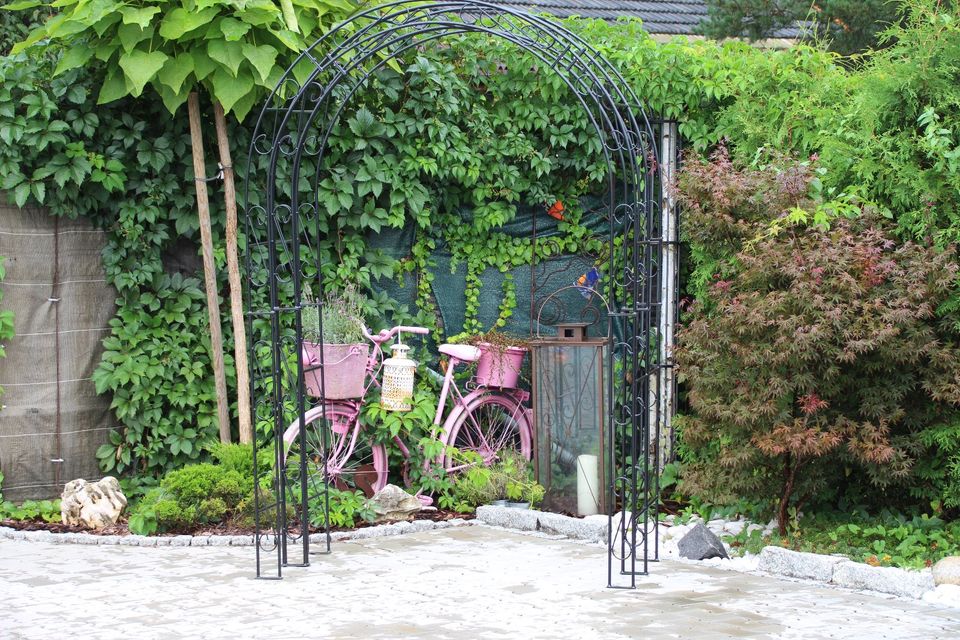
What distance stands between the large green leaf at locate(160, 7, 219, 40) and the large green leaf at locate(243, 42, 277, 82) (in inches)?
11.1

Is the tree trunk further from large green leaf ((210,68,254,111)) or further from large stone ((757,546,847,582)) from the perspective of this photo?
large green leaf ((210,68,254,111))

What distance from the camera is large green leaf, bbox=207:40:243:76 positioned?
6790mm

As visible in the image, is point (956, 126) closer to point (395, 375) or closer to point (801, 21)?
point (395, 375)

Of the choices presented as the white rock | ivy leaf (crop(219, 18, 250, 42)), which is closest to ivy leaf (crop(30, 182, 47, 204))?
ivy leaf (crop(219, 18, 250, 42))

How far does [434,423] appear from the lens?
7.77m

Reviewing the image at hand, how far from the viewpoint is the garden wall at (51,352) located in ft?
23.8

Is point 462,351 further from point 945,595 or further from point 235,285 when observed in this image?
point 945,595

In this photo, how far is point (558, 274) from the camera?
326 inches

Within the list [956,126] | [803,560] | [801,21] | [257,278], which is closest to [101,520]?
[257,278]

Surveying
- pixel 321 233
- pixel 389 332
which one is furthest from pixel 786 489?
pixel 321 233

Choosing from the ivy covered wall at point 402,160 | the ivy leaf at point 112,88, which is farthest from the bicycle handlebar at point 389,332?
the ivy leaf at point 112,88

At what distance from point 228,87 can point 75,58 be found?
0.99 meters

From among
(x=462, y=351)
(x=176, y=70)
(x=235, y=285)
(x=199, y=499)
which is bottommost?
(x=199, y=499)

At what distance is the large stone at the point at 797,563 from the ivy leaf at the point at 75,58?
5.04 metres
